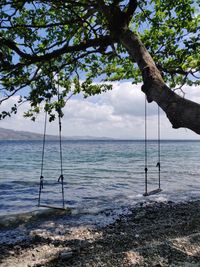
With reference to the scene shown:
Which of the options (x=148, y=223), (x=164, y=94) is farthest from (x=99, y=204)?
(x=164, y=94)

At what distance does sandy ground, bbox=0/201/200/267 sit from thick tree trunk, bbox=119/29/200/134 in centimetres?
213

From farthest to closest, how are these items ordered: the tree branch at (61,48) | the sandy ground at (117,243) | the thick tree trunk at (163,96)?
1. the tree branch at (61,48)
2. the sandy ground at (117,243)
3. the thick tree trunk at (163,96)

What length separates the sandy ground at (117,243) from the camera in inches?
201

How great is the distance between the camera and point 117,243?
6852 mm

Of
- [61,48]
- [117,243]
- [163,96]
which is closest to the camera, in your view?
[163,96]

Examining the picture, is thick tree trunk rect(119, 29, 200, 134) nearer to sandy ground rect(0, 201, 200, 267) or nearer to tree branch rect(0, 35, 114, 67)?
tree branch rect(0, 35, 114, 67)

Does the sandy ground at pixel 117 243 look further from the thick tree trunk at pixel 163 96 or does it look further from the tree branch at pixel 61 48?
the tree branch at pixel 61 48

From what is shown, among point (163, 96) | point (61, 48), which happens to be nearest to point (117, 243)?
point (163, 96)

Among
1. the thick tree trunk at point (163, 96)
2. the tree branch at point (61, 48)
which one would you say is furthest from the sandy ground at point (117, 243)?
the tree branch at point (61, 48)

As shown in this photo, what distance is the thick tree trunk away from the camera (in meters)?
3.95

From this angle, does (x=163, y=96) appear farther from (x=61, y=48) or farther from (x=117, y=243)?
(x=117, y=243)

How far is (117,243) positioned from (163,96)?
3.79m

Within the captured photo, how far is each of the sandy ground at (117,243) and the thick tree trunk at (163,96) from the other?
6.99 ft

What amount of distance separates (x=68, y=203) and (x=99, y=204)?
5.13ft
